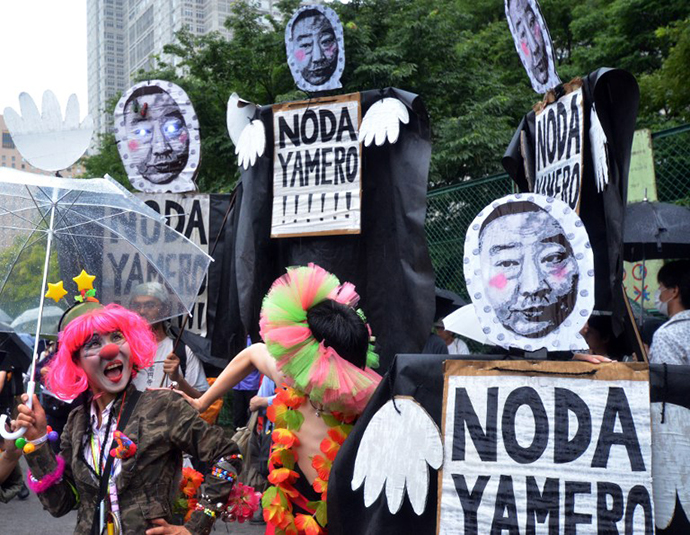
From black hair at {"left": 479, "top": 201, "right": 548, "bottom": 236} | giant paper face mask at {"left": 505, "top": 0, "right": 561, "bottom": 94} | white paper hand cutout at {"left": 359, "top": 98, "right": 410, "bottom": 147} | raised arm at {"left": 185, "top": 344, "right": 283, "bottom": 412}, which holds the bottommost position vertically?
raised arm at {"left": 185, "top": 344, "right": 283, "bottom": 412}

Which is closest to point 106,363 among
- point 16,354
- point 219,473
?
point 219,473

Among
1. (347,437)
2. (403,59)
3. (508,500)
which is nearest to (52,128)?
(347,437)

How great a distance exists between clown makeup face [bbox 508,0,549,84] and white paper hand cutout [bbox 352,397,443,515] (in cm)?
193

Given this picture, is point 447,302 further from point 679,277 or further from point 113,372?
point 113,372

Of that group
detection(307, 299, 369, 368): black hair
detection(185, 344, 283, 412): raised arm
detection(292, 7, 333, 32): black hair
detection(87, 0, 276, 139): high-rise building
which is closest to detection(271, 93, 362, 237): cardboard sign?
detection(292, 7, 333, 32): black hair

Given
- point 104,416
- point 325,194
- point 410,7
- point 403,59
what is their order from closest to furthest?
1. point 104,416
2. point 325,194
3. point 403,59
4. point 410,7

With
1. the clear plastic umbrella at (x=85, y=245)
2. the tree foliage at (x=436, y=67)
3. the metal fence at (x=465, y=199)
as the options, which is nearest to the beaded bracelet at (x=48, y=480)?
the clear plastic umbrella at (x=85, y=245)

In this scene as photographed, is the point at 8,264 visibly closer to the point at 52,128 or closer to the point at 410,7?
the point at 52,128

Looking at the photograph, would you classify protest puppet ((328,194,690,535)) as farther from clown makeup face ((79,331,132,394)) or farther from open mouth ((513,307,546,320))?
clown makeup face ((79,331,132,394))

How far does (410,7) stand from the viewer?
1652cm

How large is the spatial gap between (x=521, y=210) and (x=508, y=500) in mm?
904

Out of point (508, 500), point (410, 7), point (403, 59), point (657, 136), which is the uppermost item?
point (410, 7)

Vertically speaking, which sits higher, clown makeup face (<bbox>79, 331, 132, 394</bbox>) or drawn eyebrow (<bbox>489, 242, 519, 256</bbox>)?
drawn eyebrow (<bbox>489, 242, 519, 256</bbox>)

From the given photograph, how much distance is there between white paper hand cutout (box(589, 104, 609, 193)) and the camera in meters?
3.37
